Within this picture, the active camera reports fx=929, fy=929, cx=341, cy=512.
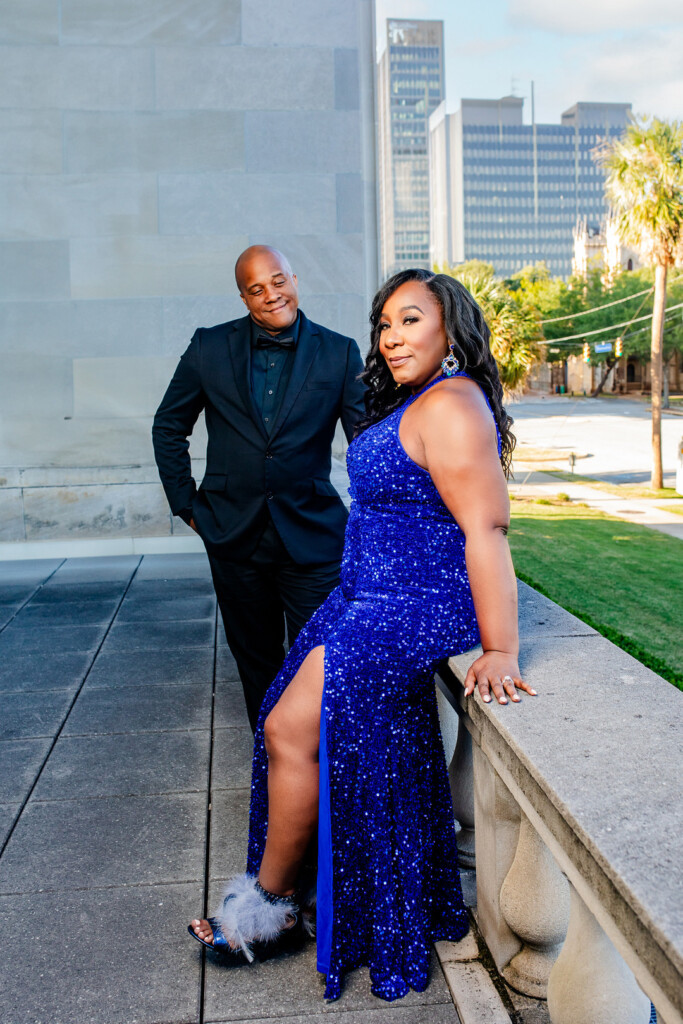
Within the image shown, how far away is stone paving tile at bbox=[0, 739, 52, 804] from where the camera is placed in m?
3.43

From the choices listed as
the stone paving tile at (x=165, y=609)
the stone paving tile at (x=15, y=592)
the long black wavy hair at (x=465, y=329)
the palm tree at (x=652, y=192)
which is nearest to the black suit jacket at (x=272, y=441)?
the long black wavy hair at (x=465, y=329)

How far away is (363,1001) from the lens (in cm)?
225

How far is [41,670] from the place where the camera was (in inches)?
191

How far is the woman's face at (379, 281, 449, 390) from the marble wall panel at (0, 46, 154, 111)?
5968 millimetres

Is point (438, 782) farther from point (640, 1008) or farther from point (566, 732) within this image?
point (640, 1008)

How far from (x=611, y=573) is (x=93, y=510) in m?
8.59

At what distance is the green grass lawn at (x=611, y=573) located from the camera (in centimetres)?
1038

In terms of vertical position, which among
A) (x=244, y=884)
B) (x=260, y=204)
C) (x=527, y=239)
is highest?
(x=527, y=239)

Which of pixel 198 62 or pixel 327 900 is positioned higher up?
pixel 198 62

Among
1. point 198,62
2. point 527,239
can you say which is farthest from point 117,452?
point 527,239

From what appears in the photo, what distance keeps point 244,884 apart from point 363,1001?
42cm

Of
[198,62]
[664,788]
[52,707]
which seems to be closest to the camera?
[664,788]

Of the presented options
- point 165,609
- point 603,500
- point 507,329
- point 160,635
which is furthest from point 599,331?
point 160,635

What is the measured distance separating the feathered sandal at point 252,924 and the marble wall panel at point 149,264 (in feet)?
20.2
